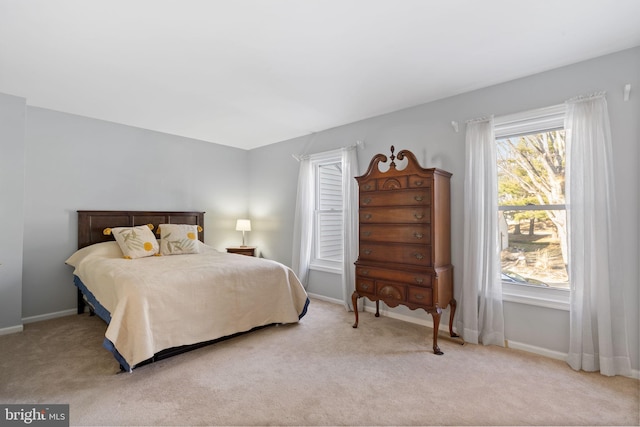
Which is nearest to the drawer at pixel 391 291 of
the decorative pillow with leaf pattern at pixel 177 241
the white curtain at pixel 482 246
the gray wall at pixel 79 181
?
the white curtain at pixel 482 246

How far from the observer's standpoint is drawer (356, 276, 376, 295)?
10.4 ft

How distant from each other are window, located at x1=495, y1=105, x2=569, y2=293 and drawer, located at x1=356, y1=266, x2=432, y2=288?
772mm

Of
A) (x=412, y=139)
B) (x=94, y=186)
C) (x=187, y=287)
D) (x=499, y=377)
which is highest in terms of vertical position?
(x=412, y=139)

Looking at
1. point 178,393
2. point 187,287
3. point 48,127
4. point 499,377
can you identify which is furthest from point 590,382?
point 48,127

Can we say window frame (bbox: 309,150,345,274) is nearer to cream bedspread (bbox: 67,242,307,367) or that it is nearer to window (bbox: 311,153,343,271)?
window (bbox: 311,153,343,271)

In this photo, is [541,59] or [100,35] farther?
[541,59]

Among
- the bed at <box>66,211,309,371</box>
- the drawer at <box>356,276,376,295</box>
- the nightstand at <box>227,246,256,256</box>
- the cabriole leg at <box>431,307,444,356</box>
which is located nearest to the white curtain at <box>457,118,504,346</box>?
the cabriole leg at <box>431,307,444,356</box>

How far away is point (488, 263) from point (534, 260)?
0.39 metres

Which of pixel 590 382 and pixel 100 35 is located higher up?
pixel 100 35

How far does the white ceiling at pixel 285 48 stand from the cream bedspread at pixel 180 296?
172 centimetres

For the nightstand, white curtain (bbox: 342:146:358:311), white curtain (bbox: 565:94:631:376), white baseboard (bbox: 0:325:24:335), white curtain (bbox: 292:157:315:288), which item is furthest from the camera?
the nightstand

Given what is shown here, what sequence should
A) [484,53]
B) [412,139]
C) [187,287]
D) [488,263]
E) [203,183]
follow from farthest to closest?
[203,183], [412,139], [488,263], [187,287], [484,53]

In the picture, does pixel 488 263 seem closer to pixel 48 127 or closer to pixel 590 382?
pixel 590 382

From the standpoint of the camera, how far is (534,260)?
2830mm
